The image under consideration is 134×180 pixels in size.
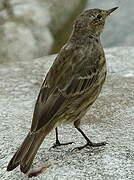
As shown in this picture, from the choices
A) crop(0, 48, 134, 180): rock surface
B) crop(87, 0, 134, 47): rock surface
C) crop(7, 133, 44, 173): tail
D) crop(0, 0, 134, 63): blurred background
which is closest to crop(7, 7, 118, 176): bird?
crop(7, 133, 44, 173): tail

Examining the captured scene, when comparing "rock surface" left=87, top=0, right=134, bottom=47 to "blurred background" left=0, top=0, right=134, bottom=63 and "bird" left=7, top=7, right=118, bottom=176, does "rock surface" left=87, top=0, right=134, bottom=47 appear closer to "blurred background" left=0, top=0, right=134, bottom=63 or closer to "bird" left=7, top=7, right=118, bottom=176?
"blurred background" left=0, top=0, right=134, bottom=63

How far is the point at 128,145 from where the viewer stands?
19.3 feet

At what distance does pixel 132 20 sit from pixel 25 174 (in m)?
7.88

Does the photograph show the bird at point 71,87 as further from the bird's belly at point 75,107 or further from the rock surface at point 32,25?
the rock surface at point 32,25

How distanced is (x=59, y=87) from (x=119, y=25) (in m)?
7.44

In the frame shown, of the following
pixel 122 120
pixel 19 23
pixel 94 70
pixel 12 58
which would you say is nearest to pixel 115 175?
pixel 94 70

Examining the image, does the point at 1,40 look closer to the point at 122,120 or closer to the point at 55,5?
the point at 55,5

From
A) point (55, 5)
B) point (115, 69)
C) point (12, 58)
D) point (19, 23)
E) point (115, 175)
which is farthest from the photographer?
point (55, 5)

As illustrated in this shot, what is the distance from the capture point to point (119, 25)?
12695 millimetres

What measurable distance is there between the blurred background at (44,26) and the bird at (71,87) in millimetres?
5616

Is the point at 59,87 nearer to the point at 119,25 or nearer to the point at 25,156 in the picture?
the point at 25,156

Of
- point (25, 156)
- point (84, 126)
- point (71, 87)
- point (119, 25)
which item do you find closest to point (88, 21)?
point (71, 87)

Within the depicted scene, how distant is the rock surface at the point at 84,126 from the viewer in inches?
210

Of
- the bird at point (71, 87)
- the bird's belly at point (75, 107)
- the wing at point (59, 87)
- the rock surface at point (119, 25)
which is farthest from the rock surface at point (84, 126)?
the rock surface at point (119, 25)
